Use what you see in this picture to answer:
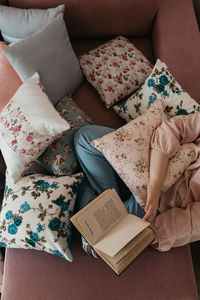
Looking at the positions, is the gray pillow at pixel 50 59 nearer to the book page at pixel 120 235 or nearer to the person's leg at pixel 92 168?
the person's leg at pixel 92 168

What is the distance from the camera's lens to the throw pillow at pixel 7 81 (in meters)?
1.14

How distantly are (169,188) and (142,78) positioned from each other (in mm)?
587

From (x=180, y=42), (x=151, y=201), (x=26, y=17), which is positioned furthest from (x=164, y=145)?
(x=26, y=17)

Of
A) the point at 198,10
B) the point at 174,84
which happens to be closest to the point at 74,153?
the point at 174,84

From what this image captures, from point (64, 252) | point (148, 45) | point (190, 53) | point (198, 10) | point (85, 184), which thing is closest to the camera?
point (64, 252)

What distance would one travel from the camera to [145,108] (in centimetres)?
119

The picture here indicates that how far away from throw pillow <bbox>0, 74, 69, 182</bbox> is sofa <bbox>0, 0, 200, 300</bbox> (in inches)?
9.0

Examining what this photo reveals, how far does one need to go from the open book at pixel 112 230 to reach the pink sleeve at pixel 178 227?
91 millimetres

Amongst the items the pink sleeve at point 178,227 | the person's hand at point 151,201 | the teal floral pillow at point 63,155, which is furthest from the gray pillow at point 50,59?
the pink sleeve at point 178,227

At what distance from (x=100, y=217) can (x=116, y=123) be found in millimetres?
580

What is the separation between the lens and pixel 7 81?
3.82 feet

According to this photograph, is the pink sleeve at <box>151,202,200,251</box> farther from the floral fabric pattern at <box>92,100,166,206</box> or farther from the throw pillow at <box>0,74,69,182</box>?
the throw pillow at <box>0,74,69,182</box>

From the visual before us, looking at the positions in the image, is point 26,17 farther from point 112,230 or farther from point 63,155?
point 112,230

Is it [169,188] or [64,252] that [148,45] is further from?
[64,252]
